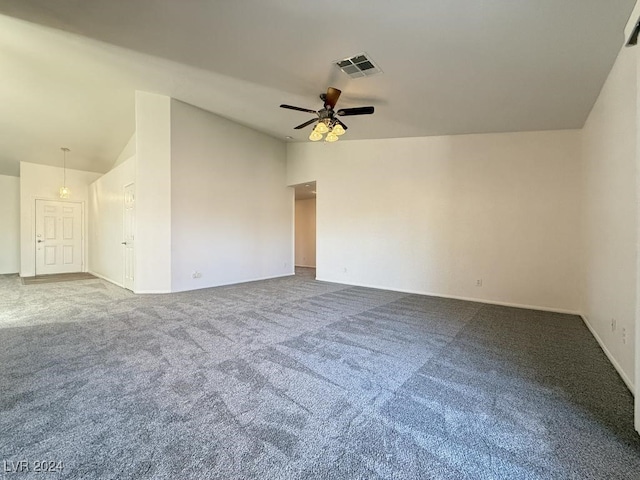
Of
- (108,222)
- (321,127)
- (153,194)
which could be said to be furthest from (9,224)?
(321,127)

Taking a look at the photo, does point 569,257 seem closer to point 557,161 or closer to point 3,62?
point 557,161

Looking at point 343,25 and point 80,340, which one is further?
point 80,340

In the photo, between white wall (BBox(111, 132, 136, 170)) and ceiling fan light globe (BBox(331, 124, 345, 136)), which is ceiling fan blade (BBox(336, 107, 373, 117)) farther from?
white wall (BBox(111, 132, 136, 170))

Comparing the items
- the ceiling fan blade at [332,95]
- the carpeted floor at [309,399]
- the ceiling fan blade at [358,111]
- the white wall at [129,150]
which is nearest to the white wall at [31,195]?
the white wall at [129,150]

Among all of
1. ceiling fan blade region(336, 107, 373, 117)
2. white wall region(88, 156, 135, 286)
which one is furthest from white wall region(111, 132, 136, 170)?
ceiling fan blade region(336, 107, 373, 117)

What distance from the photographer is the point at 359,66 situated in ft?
10.8

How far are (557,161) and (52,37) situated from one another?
733 cm

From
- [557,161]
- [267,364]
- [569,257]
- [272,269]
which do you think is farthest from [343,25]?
[272,269]

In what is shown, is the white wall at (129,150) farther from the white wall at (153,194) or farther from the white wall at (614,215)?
the white wall at (614,215)

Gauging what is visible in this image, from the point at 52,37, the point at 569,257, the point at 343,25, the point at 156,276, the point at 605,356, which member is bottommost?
the point at 605,356

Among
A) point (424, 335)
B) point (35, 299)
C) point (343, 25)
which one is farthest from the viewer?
point (35, 299)

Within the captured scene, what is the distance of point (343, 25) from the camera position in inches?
104

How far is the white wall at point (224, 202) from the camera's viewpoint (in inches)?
215

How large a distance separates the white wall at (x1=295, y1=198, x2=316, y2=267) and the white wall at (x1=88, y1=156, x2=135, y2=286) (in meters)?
5.84
